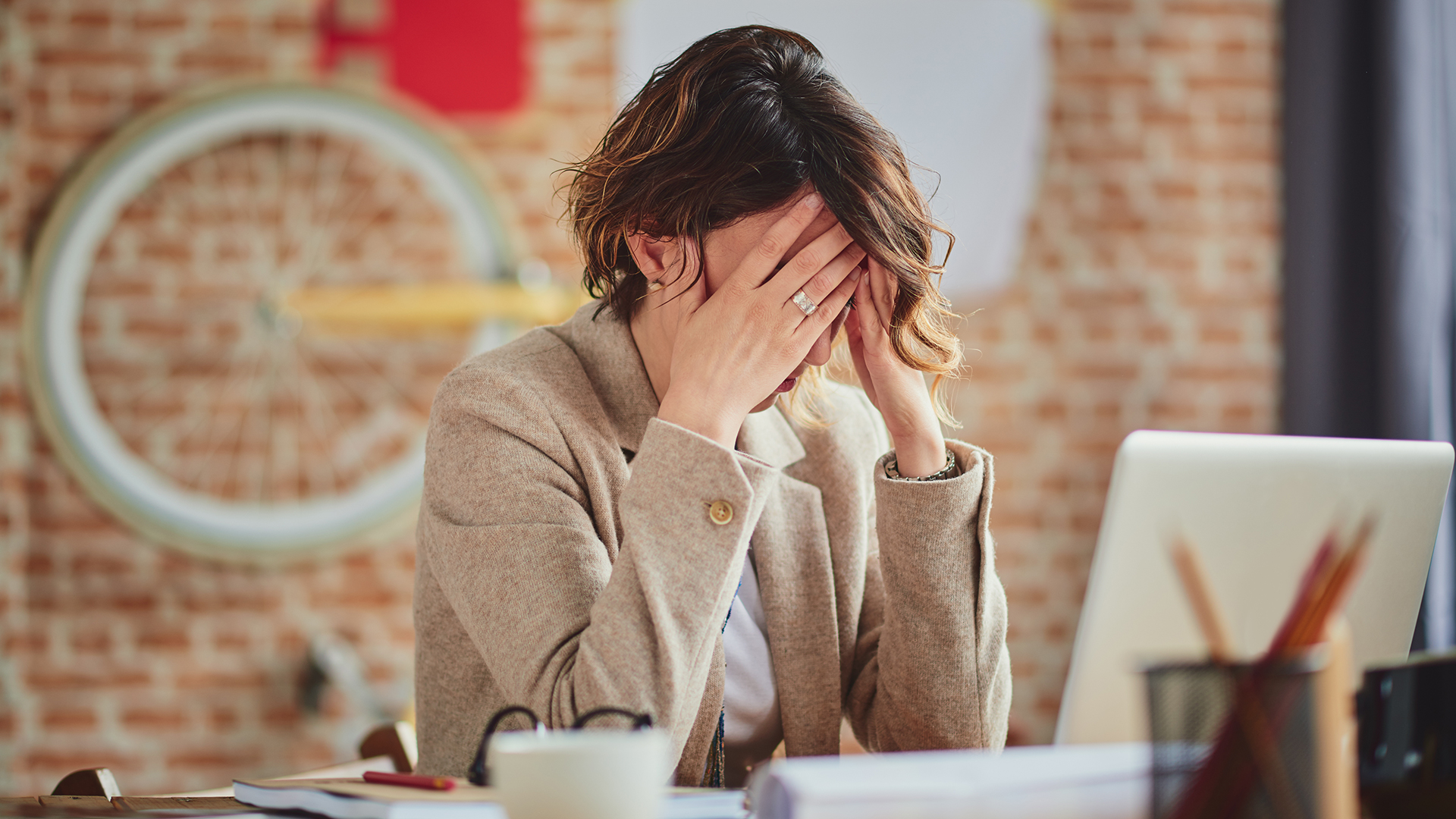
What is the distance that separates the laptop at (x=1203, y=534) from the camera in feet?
2.50

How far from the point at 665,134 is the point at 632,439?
0.32 m

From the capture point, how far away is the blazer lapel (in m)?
1.15

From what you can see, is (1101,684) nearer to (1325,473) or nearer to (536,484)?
(1325,473)

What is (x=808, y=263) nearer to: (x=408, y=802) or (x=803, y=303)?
(x=803, y=303)

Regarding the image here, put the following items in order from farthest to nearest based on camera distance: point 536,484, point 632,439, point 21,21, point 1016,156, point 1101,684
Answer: point 1016,156, point 21,21, point 632,439, point 536,484, point 1101,684

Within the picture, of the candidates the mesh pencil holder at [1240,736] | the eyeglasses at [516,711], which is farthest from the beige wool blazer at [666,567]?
the mesh pencil holder at [1240,736]

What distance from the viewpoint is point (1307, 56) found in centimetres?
226

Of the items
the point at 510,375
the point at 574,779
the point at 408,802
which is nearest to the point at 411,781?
the point at 408,802

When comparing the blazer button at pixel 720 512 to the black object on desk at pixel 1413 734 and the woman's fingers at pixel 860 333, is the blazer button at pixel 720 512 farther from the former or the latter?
the black object on desk at pixel 1413 734

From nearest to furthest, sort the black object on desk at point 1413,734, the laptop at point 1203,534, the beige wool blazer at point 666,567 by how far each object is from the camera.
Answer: the black object on desk at point 1413,734, the laptop at point 1203,534, the beige wool blazer at point 666,567

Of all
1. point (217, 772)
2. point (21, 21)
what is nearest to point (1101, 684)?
point (217, 772)

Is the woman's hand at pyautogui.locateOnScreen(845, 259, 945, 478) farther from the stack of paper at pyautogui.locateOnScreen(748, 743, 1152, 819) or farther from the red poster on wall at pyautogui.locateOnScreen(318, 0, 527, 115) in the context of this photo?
the red poster on wall at pyautogui.locateOnScreen(318, 0, 527, 115)

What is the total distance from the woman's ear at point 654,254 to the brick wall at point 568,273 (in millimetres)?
1323

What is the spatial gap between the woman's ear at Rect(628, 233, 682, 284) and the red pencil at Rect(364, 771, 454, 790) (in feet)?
1.82
